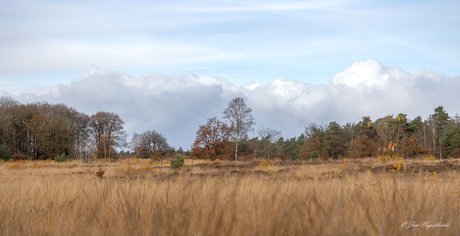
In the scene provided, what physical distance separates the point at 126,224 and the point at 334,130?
54.2 m

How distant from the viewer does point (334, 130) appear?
5431cm

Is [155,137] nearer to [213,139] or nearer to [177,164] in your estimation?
[213,139]

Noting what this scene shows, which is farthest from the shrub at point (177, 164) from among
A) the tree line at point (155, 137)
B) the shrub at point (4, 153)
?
the shrub at point (4, 153)

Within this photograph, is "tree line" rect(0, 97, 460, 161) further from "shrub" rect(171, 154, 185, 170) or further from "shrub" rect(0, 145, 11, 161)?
"shrub" rect(171, 154, 185, 170)

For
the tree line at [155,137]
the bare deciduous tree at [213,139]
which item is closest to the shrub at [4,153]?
the tree line at [155,137]

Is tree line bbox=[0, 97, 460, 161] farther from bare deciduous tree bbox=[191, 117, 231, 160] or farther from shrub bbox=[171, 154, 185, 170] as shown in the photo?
shrub bbox=[171, 154, 185, 170]

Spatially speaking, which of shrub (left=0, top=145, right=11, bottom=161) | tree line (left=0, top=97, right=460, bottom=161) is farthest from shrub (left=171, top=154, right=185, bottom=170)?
shrub (left=0, top=145, right=11, bottom=161)

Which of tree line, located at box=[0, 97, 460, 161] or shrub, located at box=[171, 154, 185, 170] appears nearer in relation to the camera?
shrub, located at box=[171, 154, 185, 170]

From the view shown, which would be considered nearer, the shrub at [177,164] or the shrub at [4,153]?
the shrub at [177,164]

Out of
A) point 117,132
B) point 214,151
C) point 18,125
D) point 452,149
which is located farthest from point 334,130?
point 18,125

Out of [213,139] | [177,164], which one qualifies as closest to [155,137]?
[213,139]

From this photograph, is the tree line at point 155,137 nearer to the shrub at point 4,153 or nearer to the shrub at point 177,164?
the shrub at point 4,153

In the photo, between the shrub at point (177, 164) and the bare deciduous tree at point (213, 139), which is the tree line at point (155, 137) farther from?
the shrub at point (177, 164)

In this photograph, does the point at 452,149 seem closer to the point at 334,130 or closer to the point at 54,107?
the point at 334,130
